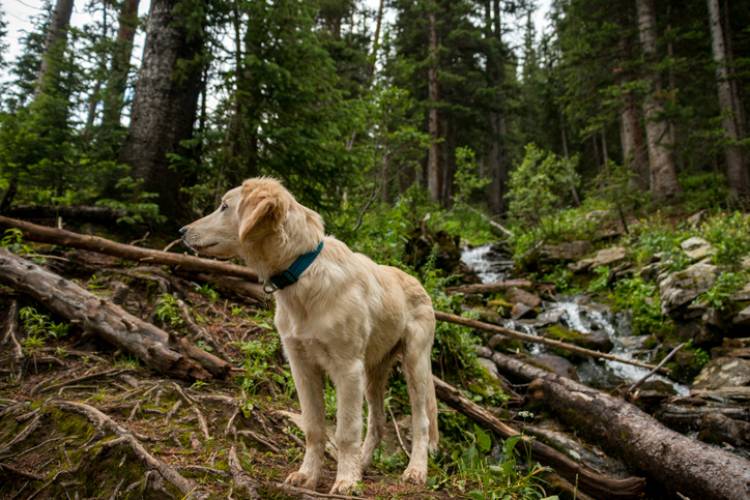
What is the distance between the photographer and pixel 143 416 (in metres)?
3.59

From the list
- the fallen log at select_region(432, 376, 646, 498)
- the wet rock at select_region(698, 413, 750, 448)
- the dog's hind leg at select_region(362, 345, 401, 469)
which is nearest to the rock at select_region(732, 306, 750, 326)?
the wet rock at select_region(698, 413, 750, 448)

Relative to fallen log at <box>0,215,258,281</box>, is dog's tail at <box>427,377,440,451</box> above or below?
below

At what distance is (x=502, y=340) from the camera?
27.2 feet

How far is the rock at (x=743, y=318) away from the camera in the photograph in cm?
772

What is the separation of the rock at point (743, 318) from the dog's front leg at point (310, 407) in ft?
26.2

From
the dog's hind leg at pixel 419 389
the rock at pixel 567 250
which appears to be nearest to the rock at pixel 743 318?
the rock at pixel 567 250

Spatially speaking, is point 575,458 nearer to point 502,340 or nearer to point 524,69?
point 502,340

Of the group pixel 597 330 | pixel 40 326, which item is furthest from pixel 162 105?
pixel 597 330

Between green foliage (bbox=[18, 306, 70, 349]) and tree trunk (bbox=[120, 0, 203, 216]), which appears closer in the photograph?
green foliage (bbox=[18, 306, 70, 349])

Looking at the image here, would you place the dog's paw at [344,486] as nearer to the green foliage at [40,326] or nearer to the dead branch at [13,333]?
the dead branch at [13,333]

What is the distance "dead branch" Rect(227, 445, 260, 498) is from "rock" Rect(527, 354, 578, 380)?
5.63 meters

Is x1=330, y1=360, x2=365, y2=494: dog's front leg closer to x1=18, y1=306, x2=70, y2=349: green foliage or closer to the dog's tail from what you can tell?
the dog's tail

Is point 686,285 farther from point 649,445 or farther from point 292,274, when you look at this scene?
point 292,274

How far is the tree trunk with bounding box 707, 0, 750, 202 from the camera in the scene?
14938 millimetres
